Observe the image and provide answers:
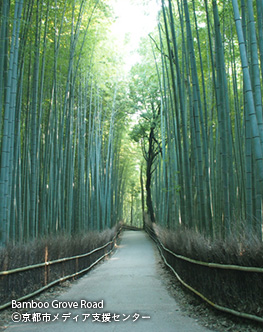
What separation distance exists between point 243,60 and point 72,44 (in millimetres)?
3931

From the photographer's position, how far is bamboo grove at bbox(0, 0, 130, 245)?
394 centimetres

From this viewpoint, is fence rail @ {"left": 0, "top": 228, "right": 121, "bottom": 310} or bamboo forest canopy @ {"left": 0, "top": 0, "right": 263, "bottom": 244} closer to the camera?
A: fence rail @ {"left": 0, "top": 228, "right": 121, "bottom": 310}

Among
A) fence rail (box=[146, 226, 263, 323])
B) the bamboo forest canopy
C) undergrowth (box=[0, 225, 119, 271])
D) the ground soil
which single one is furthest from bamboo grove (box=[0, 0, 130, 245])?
fence rail (box=[146, 226, 263, 323])

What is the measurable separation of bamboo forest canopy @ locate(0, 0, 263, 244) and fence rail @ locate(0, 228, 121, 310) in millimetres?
524

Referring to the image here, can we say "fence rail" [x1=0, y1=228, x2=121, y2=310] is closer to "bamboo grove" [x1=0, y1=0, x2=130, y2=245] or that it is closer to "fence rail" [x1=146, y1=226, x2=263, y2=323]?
"bamboo grove" [x1=0, y1=0, x2=130, y2=245]

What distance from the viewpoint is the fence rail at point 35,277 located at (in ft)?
9.88

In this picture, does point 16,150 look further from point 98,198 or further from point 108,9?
point 98,198

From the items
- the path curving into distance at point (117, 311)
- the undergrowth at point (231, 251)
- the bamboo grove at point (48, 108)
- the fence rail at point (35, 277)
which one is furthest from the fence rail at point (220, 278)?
the bamboo grove at point (48, 108)

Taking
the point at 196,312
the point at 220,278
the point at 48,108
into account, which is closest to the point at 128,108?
the point at 48,108

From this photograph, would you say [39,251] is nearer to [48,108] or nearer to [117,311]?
[117,311]

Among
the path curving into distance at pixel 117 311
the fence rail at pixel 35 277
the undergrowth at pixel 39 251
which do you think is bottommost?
the path curving into distance at pixel 117 311

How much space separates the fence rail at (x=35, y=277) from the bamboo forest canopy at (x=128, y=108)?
52 cm

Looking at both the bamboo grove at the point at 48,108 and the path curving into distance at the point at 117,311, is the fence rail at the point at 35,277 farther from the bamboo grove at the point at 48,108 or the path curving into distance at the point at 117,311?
the bamboo grove at the point at 48,108

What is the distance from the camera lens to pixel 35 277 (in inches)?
145
